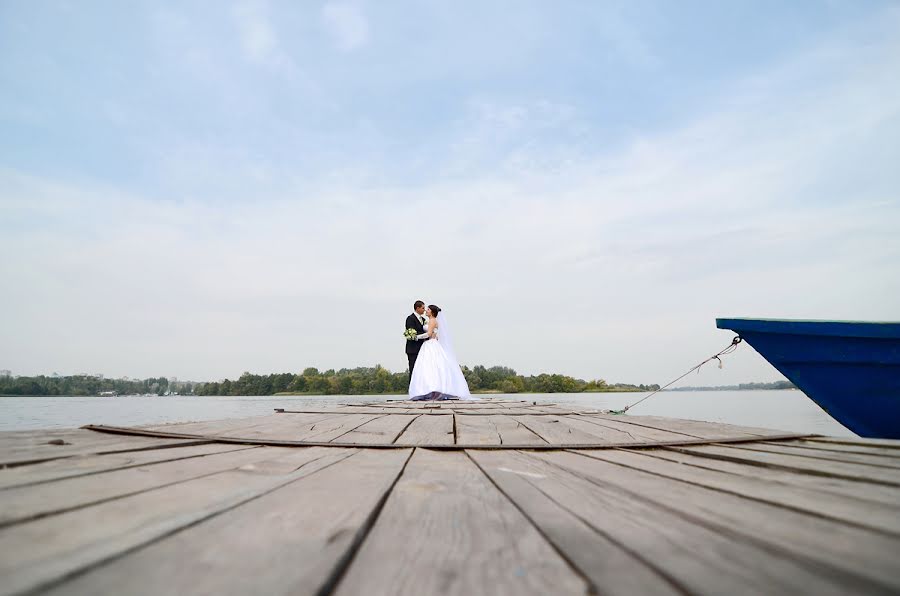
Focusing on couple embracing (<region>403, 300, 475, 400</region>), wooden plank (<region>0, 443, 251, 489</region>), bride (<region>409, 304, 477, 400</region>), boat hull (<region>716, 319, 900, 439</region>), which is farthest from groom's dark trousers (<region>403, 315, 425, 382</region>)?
wooden plank (<region>0, 443, 251, 489</region>)

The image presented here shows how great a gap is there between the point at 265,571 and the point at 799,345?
14.7 ft

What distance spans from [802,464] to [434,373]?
19.8 feet

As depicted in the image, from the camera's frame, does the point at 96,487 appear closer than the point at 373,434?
Yes

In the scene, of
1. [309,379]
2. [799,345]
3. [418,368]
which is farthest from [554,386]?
A: [799,345]

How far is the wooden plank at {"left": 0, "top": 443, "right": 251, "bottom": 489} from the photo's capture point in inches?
41.0

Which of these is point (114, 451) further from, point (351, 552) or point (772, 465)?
point (772, 465)

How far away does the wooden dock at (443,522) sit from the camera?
529 mm

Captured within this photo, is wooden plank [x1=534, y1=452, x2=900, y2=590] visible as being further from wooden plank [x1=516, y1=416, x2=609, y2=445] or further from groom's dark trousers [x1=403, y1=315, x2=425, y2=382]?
A: groom's dark trousers [x1=403, y1=315, x2=425, y2=382]

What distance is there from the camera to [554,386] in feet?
99.3

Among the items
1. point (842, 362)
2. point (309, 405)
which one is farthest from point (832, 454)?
point (309, 405)

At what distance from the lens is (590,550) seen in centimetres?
64

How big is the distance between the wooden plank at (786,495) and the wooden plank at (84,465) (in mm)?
1524

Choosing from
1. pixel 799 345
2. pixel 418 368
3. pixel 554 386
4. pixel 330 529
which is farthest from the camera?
pixel 554 386

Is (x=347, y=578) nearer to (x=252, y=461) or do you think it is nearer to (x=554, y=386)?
(x=252, y=461)
